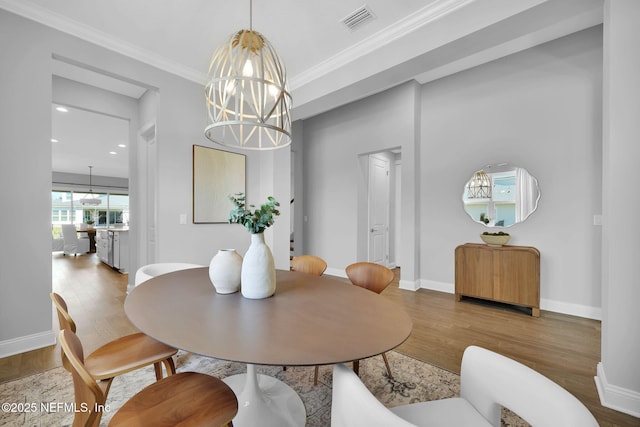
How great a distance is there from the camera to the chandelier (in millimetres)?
3596

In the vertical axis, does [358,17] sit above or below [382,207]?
above

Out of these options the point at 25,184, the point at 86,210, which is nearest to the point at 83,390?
the point at 25,184

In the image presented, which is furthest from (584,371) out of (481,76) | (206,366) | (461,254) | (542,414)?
(481,76)

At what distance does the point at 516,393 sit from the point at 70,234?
33.4 ft

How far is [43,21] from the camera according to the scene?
2264mm

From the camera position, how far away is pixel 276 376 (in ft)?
6.23

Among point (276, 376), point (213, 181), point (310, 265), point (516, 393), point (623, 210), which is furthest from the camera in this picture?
point (213, 181)

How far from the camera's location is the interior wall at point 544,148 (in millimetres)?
2945

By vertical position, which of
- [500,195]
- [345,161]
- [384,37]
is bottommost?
[500,195]

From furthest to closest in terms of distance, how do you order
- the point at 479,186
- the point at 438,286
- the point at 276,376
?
1. the point at 438,286
2. the point at 479,186
3. the point at 276,376

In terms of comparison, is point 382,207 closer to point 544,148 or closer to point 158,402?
point 544,148

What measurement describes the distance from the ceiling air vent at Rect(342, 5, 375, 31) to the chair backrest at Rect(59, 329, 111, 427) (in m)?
2.72

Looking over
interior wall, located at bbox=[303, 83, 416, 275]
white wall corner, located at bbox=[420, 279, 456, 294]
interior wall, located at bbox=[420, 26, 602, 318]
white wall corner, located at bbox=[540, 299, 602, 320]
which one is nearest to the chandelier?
interior wall, located at bbox=[420, 26, 602, 318]

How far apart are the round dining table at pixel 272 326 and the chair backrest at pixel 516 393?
276mm
